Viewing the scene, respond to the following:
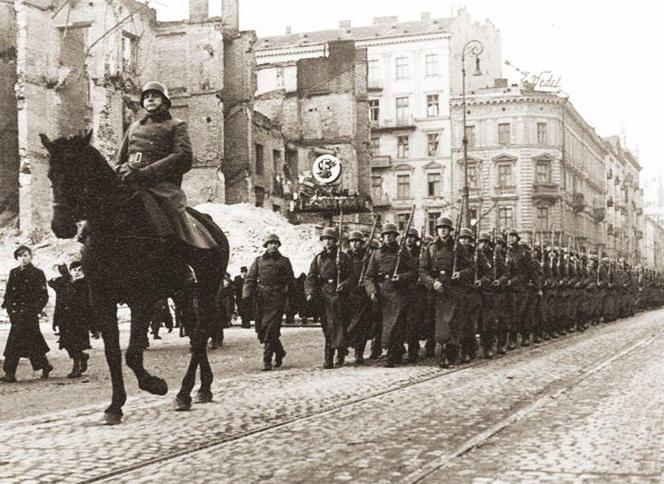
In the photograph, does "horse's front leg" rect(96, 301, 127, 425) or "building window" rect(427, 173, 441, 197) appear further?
"building window" rect(427, 173, 441, 197)

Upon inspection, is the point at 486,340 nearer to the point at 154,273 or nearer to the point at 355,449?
the point at 154,273

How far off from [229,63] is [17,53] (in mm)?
14074

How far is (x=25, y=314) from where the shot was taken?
1444 centimetres

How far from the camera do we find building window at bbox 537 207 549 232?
2980 inches

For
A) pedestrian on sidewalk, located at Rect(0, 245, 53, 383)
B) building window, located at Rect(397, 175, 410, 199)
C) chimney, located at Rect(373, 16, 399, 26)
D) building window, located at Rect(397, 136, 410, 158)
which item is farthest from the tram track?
chimney, located at Rect(373, 16, 399, 26)

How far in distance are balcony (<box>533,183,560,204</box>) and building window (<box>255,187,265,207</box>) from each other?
2472cm

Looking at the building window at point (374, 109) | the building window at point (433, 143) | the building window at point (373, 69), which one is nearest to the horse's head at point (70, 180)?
the building window at point (433, 143)

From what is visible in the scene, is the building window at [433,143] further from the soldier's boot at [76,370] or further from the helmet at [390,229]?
the soldier's boot at [76,370]

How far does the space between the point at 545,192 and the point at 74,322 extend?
209ft

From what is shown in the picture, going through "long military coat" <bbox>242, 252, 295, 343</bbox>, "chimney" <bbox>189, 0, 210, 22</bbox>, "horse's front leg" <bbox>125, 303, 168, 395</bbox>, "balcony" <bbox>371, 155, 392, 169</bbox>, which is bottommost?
"horse's front leg" <bbox>125, 303, 168, 395</bbox>

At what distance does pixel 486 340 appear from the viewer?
1669cm

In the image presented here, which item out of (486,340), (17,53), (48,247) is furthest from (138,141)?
(17,53)

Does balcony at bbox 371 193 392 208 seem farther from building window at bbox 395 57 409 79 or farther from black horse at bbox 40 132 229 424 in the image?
black horse at bbox 40 132 229 424

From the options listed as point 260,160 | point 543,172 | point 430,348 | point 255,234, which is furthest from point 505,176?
point 430,348
